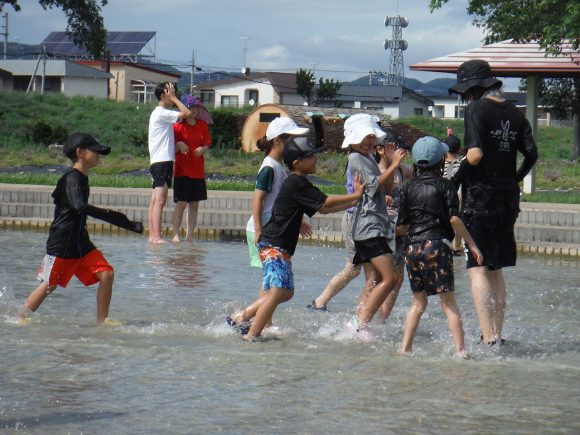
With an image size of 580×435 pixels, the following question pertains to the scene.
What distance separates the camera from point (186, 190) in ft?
43.3

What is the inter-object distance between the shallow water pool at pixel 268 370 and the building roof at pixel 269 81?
7748cm

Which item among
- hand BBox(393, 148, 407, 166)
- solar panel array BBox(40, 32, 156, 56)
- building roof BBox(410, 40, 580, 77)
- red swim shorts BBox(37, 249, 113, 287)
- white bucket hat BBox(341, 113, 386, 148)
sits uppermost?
solar panel array BBox(40, 32, 156, 56)

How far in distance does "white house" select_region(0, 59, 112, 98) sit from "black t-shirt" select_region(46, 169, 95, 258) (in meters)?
70.8

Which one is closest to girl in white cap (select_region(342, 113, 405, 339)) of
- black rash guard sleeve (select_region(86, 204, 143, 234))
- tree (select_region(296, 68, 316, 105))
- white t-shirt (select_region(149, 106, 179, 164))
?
black rash guard sleeve (select_region(86, 204, 143, 234))

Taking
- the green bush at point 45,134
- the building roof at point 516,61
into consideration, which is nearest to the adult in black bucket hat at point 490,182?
the building roof at point 516,61

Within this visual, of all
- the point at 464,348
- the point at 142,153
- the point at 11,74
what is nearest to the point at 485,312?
the point at 464,348

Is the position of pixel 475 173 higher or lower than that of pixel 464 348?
higher

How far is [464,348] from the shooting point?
7.00m

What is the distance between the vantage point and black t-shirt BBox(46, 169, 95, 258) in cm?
764

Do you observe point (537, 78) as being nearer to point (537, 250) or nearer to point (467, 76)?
point (537, 250)

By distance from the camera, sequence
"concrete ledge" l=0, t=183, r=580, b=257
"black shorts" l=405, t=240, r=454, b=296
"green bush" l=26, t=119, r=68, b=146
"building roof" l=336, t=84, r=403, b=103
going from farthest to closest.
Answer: "building roof" l=336, t=84, r=403, b=103, "green bush" l=26, t=119, r=68, b=146, "concrete ledge" l=0, t=183, r=580, b=257, "black shorts" l=405, t=240, r=454, b=296

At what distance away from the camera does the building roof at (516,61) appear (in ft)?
68.0

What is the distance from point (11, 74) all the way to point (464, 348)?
7369 cm

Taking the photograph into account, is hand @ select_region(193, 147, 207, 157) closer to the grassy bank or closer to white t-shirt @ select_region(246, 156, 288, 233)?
white t-shirt @ select_region(246, 156, 288, 233)
